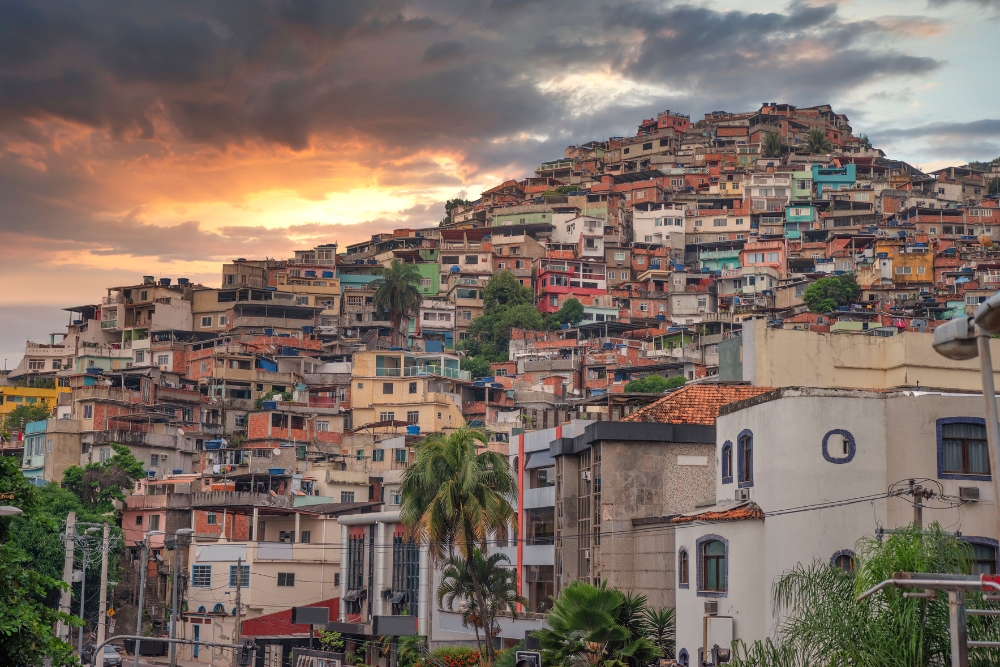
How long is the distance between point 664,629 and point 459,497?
11.5m

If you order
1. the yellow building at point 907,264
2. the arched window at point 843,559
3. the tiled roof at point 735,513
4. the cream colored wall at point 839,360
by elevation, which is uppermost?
the yellow building at point 907,264

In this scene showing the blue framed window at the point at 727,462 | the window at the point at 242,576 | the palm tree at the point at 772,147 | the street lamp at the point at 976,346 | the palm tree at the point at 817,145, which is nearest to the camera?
the street lamp at the point at 976,346

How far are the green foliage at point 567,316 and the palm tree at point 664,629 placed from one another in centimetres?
10085

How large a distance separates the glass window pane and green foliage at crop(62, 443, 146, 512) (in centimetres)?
6332

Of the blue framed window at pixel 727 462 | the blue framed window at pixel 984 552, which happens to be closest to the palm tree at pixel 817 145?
the blue framed window at pixel 727 462

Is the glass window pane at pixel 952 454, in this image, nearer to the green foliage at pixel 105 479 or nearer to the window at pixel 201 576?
the window at pixel 201 576

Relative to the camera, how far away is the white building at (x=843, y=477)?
37.6 metres

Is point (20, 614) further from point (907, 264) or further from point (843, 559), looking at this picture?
point (907, 264)

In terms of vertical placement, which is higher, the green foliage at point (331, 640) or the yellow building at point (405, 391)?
the yellow building at point (405, 391)

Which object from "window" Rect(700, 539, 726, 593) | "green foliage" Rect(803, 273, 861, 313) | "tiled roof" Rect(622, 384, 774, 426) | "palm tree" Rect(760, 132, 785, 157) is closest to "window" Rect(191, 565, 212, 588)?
"tiled roof" Rect(622, 384, 774, 426)

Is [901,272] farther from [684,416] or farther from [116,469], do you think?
[684,416]

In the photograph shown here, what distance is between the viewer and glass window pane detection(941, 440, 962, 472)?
3809cm

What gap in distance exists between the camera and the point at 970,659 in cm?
2252

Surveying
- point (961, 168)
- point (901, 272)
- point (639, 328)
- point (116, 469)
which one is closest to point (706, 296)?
point (639, 328)
